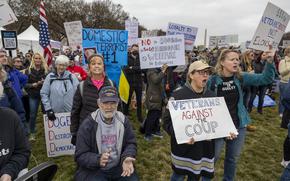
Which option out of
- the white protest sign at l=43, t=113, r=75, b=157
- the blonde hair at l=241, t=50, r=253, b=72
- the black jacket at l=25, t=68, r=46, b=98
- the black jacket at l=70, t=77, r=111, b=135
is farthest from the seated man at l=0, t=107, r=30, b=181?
the blonde hair at l=241, t=50, r=253, b=72

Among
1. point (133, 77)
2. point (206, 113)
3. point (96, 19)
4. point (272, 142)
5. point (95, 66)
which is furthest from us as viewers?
point (96, 19)

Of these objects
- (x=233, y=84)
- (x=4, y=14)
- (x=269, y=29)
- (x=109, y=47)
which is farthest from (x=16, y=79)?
(x=269, y=29)

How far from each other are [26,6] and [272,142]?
1572 inches

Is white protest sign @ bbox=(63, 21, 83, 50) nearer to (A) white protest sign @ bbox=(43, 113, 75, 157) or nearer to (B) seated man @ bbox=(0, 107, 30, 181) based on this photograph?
(A) white protest sign @ bbox=(43, 113, 75, 157)

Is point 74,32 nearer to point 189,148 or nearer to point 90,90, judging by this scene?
point 90,90

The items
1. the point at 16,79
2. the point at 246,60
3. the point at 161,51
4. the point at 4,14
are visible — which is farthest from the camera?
the point at 246,60

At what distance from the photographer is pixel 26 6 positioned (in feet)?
128

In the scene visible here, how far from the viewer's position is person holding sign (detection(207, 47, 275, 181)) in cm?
352

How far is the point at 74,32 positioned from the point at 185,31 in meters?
3.88

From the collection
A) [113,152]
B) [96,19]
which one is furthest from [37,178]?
[96,19]

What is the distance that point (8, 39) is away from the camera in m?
7.32

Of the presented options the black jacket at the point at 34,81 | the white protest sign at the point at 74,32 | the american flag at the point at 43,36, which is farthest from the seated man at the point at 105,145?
the white protest sign at the point at 74,32

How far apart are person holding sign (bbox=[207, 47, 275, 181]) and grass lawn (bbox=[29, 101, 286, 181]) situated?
112 centimetres

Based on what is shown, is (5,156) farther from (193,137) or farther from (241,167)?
(241,167)
